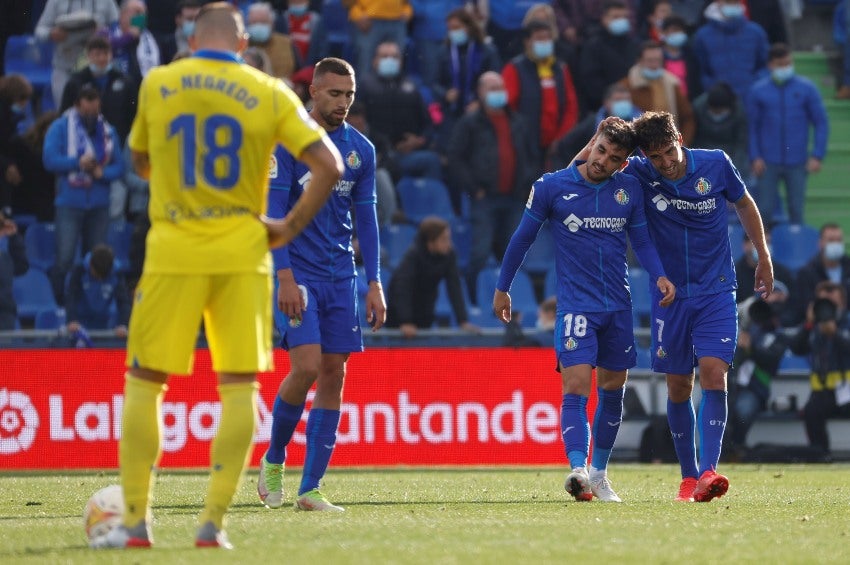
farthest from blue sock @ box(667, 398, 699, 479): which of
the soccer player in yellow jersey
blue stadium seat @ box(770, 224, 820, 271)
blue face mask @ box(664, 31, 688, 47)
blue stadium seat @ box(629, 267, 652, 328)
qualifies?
blue face mask @ box(664, 31, 688, 47)

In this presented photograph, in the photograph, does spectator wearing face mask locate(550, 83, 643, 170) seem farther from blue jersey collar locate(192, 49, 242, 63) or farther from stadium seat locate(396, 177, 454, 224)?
blue jersey collar locate(192, 49, 242, 63)

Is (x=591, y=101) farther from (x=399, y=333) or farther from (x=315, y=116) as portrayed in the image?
(x=315, y=116)

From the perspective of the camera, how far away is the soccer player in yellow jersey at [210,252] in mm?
6508

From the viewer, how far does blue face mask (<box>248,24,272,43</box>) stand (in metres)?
18.0

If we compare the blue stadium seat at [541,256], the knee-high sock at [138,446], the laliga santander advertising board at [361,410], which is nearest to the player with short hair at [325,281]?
the knee-high sock at [138,446]

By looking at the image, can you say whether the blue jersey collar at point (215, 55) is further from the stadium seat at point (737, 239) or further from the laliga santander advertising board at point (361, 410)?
the stadium seat at point (737, 239)

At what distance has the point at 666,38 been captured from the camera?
64.0 feet

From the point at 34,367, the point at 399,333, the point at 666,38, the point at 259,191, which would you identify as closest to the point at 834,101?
the point at 666,38

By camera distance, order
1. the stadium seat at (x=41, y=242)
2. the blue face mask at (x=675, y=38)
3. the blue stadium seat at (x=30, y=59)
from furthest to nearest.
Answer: the blue stadium seat at (x=30, y=59) → the blue face mask at (x=675, y=38) → the stadium seat at (x=41, y=242)

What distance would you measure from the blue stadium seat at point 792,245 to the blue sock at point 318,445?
11.0m

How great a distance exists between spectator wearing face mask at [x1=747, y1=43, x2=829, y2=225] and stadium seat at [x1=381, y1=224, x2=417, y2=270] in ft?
13.8

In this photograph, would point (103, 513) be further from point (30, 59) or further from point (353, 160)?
point (30, 59)

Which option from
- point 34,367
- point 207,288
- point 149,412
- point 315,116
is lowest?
point 34,367

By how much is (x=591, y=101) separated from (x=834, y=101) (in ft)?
15.7
